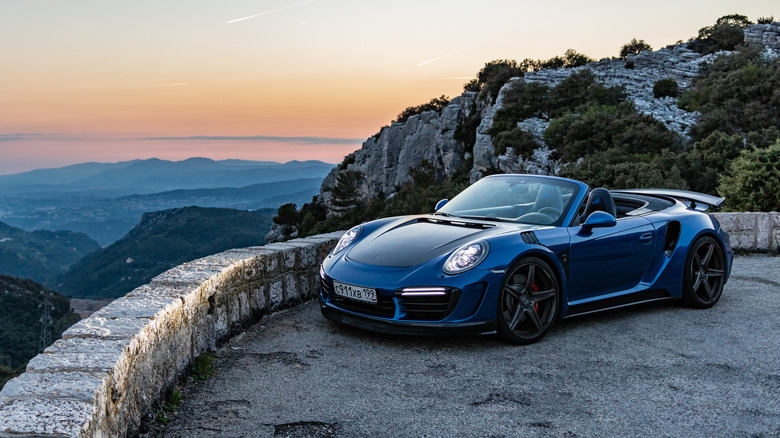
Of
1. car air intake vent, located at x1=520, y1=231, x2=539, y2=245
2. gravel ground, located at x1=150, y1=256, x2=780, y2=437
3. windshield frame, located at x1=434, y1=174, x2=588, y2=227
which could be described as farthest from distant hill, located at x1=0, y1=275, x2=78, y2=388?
car air intake vent, located at x1=520, y1=231, x2=539, y2=245

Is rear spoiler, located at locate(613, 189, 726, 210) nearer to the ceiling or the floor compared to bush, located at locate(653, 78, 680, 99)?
nearer to the floor

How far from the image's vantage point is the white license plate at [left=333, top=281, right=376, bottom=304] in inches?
185

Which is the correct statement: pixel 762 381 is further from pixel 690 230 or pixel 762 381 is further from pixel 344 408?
pixel 344 408

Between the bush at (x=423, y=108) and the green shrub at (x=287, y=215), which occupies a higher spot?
the bush at (x=423, y=108)

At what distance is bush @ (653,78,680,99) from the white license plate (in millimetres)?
43754

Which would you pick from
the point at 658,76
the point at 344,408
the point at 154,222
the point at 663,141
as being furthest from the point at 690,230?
the point at 154,222

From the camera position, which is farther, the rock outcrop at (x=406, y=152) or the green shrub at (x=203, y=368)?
the rock outcrop at (x=406, y=152)

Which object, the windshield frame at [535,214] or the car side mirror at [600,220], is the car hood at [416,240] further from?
the car side mirror at [600,220]

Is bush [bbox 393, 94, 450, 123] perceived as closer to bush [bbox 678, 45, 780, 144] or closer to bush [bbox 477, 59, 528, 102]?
bush [bbox 477, 59, 528, 102]

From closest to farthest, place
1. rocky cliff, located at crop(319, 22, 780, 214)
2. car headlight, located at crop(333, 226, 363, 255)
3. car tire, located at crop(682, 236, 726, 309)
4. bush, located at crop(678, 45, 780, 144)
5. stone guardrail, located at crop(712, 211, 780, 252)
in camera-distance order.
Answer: car headlight, located at crop(333, 226, 363, 255) < car tire, located at crop(682, 236, 726, 309) < stone guardrail, located at crop(712, 211, 780, 252) < bush, located at crop(678, 45, 780, 144) < rocky cliff, located at crop(319, 22, 780, 214)

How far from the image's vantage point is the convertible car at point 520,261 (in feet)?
15.1

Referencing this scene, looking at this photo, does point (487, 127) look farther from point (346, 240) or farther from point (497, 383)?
point (497, 383)

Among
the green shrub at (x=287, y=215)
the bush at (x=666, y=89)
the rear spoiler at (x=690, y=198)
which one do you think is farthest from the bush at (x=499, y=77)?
the rear spoiler at (x=690, y=198)

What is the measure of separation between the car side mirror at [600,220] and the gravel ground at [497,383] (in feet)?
2.99
